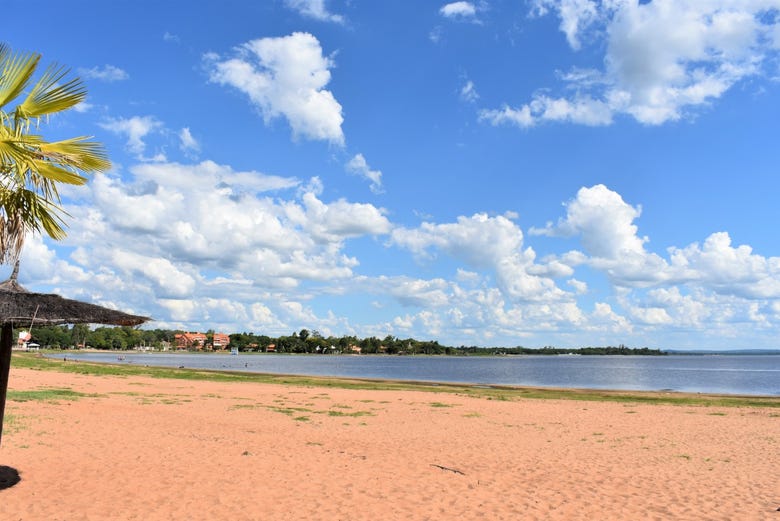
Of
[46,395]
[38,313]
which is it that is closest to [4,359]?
[38,313]

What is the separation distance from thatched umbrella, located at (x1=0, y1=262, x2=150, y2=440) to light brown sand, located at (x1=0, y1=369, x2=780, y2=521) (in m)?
2.74

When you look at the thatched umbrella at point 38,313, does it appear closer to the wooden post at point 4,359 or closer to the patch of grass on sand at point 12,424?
the wooden post at point 4,359

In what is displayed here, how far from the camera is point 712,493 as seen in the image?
11.3 metres

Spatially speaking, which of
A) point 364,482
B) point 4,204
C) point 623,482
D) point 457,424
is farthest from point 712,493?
point 4,204

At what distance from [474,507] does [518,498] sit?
1186 mm

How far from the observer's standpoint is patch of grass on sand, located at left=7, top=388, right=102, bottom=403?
2150 cm

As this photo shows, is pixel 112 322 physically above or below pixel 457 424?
above

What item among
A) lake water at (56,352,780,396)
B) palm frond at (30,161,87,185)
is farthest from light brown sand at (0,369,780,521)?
lake water at (56,352,780,396)

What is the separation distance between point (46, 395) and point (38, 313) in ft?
61.9

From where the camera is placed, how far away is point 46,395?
2319 centimetres

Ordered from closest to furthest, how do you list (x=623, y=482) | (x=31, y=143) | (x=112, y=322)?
(x=31, y=143) → (x=112, y=322) → (x=623, y=482)

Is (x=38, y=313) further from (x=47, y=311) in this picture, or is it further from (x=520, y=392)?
(x=520, y=392)

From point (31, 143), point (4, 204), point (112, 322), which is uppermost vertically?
point (31, 143)

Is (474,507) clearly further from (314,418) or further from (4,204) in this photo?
(314,418)
